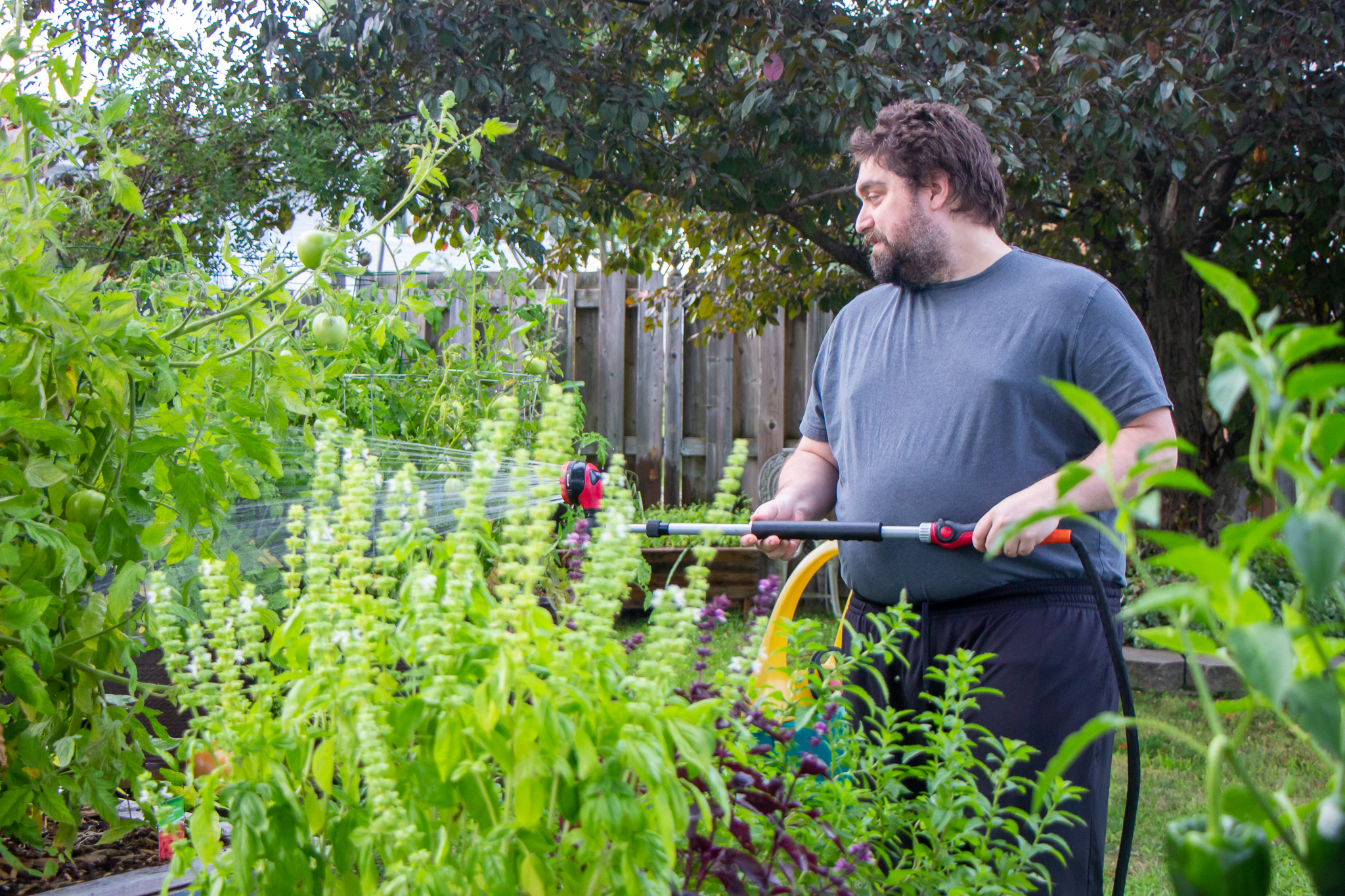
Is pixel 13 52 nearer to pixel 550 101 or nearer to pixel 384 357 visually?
pixel 384 357

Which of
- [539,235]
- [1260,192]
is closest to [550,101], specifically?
[539,235]

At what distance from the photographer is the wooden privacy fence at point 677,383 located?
7.24 meters

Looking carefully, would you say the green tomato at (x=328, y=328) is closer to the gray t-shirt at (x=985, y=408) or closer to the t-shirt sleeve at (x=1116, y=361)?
the gray t-shirt at (x=985, y=408)

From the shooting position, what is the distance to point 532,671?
83 cm

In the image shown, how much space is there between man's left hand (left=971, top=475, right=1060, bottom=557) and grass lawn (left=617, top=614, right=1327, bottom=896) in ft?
5.19

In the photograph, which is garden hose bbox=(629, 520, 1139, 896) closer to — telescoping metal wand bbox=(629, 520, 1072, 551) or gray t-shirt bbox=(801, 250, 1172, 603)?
telescoping metal wand bbox=(629, 520, 1072, 551)

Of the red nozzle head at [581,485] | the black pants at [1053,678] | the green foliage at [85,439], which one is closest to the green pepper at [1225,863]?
the red nozzle head at [581,485]

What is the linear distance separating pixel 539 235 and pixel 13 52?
11.2 ft

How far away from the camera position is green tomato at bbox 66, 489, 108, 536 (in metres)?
1.26

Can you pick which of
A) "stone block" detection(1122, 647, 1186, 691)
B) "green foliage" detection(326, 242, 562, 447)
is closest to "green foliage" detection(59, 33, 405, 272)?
"green foliage" detection(326, 242, 562, 447)

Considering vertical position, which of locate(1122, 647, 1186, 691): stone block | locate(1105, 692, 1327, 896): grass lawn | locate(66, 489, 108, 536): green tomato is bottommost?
locate(1105, 692, 1327, 896): grass lawn

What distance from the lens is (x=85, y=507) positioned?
1266 millimetres

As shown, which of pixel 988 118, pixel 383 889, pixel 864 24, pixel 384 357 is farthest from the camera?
pixel 864 24

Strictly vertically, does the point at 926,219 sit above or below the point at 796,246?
below
